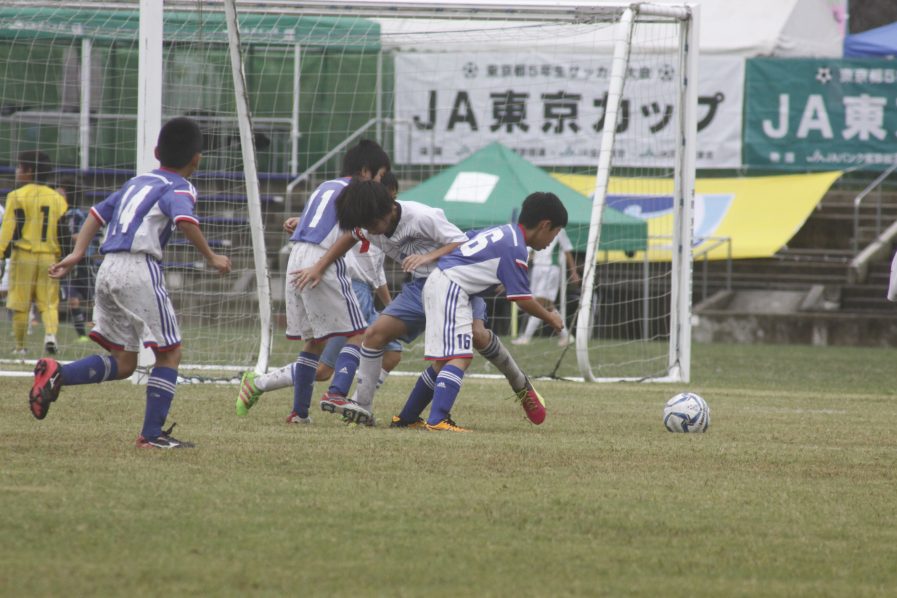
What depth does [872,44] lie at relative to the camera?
24.4 m

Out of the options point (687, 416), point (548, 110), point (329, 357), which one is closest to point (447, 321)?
point (329, 357)

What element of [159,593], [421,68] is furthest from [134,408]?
[421,68]

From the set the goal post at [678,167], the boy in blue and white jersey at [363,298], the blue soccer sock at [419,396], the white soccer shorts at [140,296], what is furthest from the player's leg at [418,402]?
the goal post at [678,167]

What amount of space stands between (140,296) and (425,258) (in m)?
1.99

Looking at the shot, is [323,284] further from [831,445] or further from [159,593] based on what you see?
[159,593]

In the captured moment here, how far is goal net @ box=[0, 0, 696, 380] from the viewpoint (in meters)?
13.1

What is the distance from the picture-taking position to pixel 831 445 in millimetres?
7754

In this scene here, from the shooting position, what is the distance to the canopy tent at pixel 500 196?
18594 millimetres

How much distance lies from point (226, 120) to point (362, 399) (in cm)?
631

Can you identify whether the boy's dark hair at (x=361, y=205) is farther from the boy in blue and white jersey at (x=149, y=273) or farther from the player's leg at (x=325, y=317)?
the boy in blue and white jersey at (x=149, y=273)

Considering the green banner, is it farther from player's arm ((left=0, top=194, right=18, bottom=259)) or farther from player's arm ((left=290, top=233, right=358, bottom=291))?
player's arm ((left=290, top=233, right=358, bottom=291))

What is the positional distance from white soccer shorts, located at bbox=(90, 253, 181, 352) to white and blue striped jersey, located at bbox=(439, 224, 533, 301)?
192 cm

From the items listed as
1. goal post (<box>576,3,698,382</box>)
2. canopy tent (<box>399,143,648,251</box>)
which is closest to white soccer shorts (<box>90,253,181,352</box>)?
goal post (<box>576,3,698,382</box>)

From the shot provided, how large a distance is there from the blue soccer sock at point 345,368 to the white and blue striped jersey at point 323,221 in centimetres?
66
